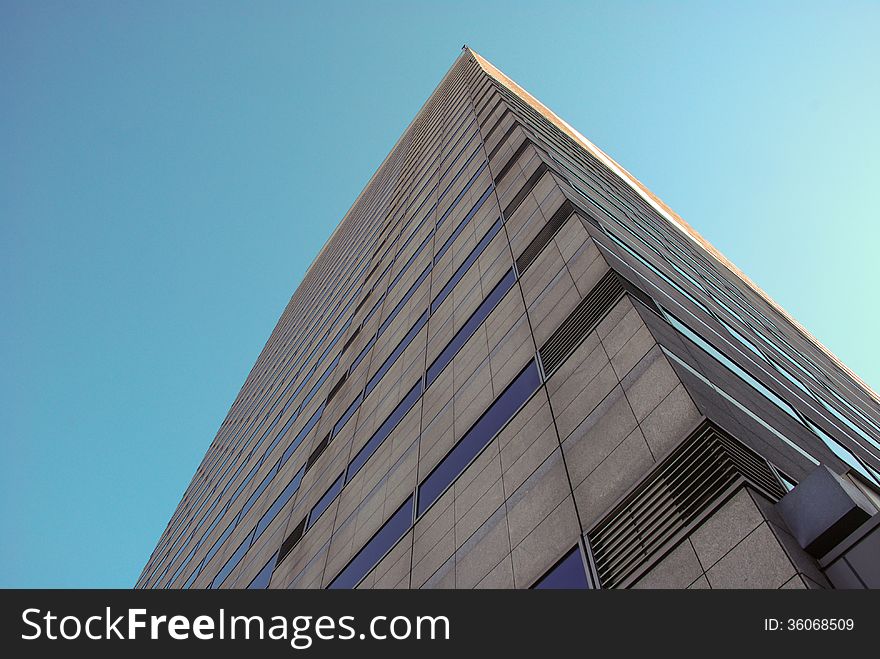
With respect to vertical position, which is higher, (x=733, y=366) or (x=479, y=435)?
(x=479, y=435)

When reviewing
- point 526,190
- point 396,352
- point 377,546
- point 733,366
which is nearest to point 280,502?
point 396,352

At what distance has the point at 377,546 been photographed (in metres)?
14.2

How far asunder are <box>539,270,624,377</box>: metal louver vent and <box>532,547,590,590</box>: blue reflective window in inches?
153

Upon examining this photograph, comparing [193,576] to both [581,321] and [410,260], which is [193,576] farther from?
[581,321]

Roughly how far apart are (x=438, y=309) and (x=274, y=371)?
1294 inches

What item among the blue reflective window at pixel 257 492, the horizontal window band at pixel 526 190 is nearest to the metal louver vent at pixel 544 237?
the horizontal window band at pixel 526 190

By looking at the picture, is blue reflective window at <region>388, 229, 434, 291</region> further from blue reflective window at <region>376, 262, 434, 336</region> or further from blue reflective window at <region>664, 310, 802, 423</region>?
blue reflective window at <region>664, 310, 802, 423</region>

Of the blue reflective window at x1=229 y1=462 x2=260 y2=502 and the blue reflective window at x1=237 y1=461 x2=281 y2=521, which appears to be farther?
the blue reflective window at x1=229 y1=462 x2=260 y2=502

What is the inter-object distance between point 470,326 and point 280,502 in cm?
1241

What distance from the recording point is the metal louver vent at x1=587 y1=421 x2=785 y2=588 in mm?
7426

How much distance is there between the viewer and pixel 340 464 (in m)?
20.2

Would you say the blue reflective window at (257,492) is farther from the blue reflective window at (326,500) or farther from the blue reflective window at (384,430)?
the blue reflective window at (384,430)

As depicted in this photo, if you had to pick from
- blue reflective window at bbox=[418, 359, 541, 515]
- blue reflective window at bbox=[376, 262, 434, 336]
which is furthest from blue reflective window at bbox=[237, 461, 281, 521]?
blue reflective window at bbox=[418, 359, 541, 515]
